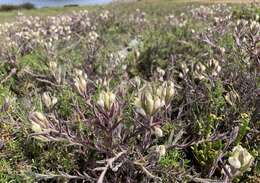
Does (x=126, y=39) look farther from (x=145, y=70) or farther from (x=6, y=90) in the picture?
(x=6, y=90)

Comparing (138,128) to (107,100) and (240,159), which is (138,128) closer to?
(107,100)

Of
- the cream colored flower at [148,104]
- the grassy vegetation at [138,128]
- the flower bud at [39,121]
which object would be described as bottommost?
the grassy vegetation at [138,128]

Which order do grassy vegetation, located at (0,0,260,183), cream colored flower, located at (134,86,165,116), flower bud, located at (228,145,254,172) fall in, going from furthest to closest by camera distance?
grassy vegetation, located at (0,0,260,183) < cream colored flower, located at (134,86,165,116) < flower bud, located at (228,145,254,172)

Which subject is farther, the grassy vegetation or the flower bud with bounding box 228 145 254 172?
the grassy vegetation

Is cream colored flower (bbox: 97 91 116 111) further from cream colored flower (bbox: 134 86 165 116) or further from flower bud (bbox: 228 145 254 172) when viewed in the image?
flower bud (bbox: 228 145 254 172)

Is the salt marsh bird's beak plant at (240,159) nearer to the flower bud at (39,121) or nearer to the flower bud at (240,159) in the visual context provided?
the flower bud at (240,159)

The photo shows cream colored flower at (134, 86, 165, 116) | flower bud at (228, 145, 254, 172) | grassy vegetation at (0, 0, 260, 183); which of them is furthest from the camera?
grassy vegetation at (0, 0, 260, 183)

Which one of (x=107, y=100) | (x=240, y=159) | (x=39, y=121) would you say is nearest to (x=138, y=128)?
(x=107, y=100)

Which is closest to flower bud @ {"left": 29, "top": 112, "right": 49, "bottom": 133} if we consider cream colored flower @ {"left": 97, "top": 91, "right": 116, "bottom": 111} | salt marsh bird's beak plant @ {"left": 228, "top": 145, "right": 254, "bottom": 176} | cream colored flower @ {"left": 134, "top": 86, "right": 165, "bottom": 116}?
cream colored flower @ {"left": 97, "top": 91, "right": 116, "bottom": 111}

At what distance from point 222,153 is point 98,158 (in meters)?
0.71

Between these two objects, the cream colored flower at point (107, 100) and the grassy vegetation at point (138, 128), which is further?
the grassy vegetation at point (138, 128)

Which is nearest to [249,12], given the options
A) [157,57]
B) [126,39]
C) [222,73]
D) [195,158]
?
[126,39]

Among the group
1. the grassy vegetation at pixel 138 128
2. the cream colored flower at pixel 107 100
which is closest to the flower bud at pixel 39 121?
the grassy vegetation at pixel 138 128

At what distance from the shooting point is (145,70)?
18.9 feet
